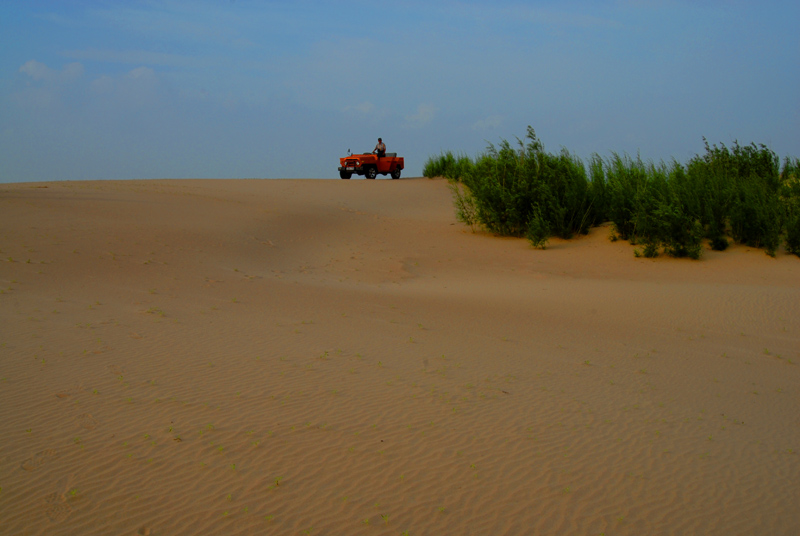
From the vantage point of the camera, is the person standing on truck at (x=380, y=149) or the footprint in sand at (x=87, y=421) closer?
the footprint in sand at (x=87, y=421)

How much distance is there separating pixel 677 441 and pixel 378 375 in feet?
9.48

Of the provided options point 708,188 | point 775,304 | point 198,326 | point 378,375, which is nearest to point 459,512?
point 378,375

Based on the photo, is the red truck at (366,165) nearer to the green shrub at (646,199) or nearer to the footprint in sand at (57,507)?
the green shrub at (646,199)

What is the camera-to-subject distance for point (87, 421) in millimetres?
→ 4840

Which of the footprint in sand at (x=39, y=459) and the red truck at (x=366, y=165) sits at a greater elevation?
the red truck at (x=366, y=165)

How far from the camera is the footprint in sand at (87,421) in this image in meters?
4.74

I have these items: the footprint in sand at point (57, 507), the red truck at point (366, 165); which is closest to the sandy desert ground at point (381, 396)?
the footprint in sand at point (57, 507)

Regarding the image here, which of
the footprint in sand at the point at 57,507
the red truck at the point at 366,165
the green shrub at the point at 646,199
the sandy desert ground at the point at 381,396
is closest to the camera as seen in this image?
the footprint in sand at the point at 57,507

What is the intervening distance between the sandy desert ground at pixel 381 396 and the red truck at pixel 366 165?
16830 millimetres

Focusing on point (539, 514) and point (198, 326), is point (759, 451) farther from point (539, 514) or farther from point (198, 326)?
point (198, 326)

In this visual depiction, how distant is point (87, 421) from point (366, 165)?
25859 mm

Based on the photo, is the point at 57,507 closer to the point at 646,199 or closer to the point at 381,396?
the point at 381,396

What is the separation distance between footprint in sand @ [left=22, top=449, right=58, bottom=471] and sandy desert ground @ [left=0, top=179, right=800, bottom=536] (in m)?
0.02

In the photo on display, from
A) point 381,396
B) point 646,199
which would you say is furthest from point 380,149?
point 381,396
